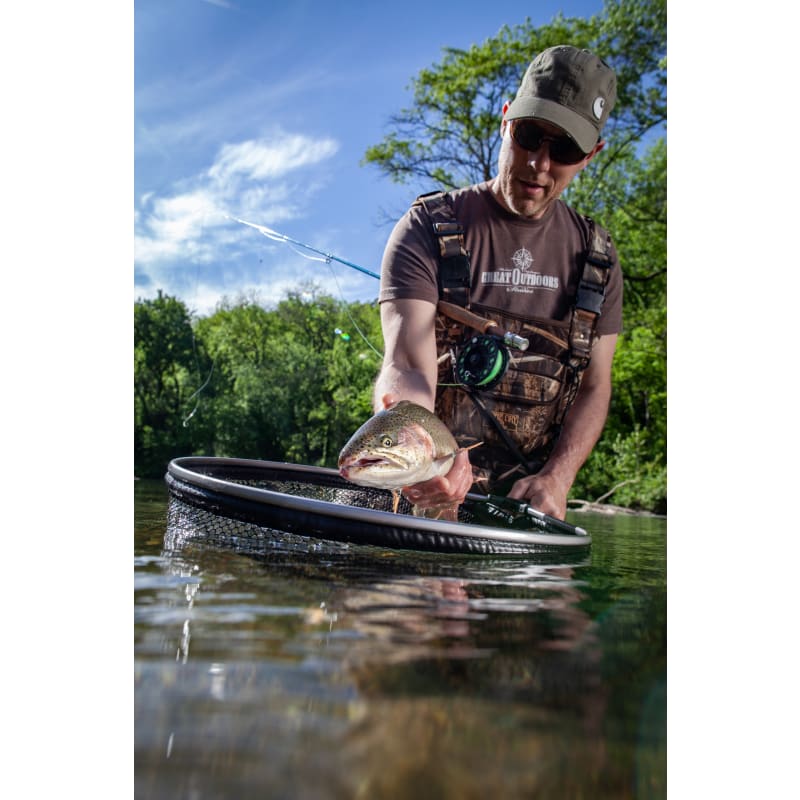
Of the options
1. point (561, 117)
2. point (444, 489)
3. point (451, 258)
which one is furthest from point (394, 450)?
point (561, 117)

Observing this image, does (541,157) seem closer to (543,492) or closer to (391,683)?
(543,492)

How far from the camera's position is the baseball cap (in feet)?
7.54

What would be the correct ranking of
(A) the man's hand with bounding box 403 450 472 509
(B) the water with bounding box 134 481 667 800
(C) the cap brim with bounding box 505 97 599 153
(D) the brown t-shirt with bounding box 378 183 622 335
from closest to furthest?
(B) the water with bounding box 134 481 667 800 < (A) the man's hand with bounding box 403 450 472 509 < (C) the cap brim with bounding box 505 97 599 153 < (D) the brown t-shirt with bounding box 378 183 622 335

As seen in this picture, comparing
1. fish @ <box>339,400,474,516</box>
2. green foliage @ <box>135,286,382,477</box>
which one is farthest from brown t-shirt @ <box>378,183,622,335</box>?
fish @ <box>339,400,474,516</box>

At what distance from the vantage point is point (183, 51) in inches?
93.1

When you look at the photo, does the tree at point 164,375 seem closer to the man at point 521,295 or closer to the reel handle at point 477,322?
the man at point 521,295

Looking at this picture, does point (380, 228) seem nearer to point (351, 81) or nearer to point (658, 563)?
point (351, 81)

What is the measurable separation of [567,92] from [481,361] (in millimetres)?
926

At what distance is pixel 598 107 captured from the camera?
7.77ft

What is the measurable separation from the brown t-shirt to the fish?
0.68 m

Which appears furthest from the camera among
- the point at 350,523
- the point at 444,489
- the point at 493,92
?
the point at 493,92

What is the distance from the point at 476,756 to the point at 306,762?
309 millimetres

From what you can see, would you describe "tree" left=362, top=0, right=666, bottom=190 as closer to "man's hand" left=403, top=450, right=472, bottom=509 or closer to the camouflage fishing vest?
the camouflage fishing vest

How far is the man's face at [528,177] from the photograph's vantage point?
2398 mm
